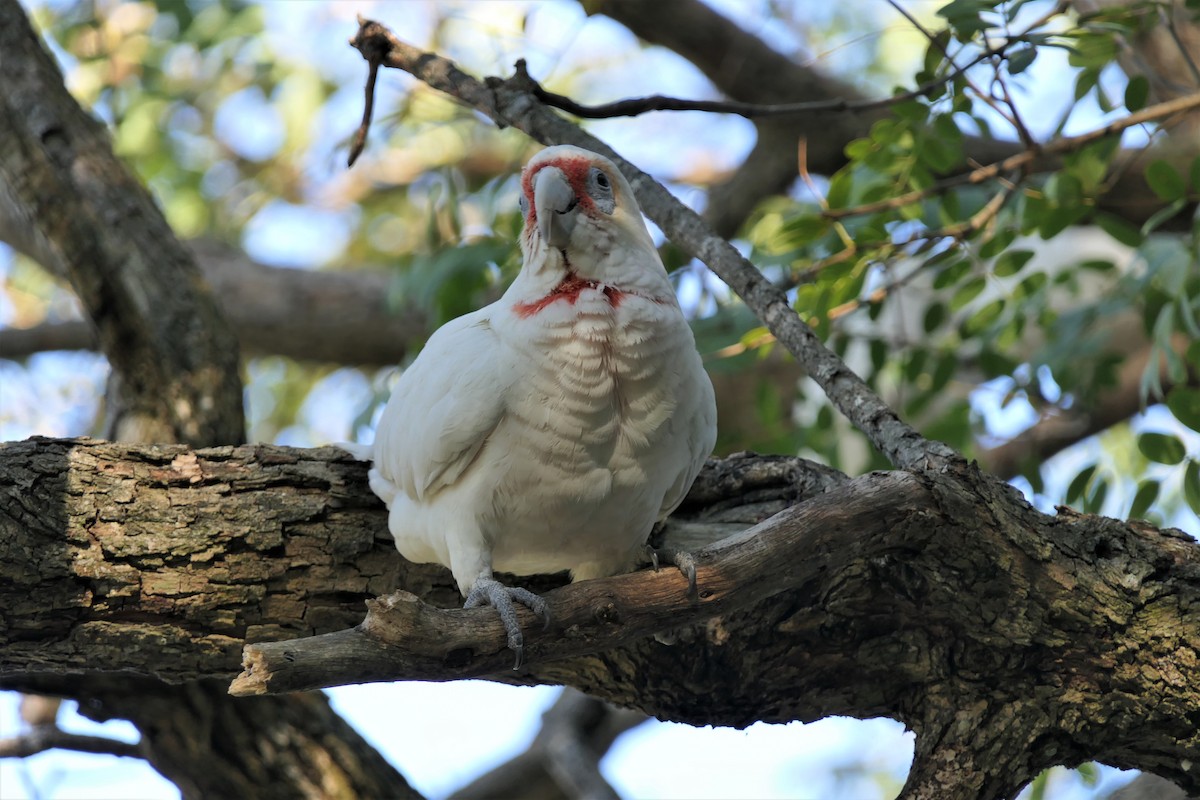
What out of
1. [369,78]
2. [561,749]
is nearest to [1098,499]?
[561,749]

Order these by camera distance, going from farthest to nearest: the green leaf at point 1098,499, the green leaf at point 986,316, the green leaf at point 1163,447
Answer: the green leaf at point 986,316, the green leaf at point 1098,499, the green leaf at point 1163,447

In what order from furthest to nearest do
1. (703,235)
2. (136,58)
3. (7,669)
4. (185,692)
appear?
(136,58) → (185,692) → (703,235) → (7,669)

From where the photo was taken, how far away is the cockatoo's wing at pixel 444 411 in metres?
2.17

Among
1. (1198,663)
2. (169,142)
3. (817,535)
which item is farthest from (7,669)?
(169,142)

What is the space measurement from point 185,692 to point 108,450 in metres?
0.90

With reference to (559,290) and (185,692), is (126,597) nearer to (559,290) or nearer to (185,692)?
(185,692)

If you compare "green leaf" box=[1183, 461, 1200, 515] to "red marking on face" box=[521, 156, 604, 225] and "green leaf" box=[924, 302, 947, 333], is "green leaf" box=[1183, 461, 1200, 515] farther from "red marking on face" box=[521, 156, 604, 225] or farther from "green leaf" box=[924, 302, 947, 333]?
"red marking on face" box=[521, 156, 604, 225]

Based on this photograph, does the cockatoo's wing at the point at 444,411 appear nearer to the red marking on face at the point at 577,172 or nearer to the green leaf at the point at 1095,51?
the red marking on face at the point at 577,172

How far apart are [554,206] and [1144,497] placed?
158 cm

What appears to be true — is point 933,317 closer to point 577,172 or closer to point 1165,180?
point 1165,180

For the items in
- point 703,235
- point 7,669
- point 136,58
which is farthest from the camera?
point 136,58

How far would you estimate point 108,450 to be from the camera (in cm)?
245

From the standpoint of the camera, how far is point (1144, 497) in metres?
A: 2.73

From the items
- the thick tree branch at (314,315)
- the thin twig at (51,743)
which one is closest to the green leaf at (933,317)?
the thick tree branch at (314,315)
